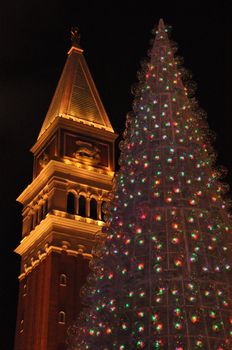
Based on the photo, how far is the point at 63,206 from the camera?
1556 inches

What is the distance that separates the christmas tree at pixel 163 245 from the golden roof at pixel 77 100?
23505 millimetres

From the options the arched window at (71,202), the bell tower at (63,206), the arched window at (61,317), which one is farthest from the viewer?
the arched window at (71,202)

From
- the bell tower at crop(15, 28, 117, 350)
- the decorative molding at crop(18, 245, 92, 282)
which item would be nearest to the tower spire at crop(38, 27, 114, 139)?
the bell tower at crop(15, 28, 117, 350)

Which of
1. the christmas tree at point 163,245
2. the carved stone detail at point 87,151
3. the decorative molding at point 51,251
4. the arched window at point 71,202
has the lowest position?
the christmas tree at point 163,245

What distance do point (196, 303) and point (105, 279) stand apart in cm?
290

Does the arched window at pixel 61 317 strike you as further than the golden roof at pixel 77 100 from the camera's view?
No

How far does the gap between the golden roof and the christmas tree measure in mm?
23505

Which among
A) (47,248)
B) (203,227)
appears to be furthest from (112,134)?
(203,227)

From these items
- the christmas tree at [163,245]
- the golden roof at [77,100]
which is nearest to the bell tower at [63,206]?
the golden roof at [77,100]

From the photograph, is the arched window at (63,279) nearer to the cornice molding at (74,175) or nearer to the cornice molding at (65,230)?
the cornice molding at (65,230)

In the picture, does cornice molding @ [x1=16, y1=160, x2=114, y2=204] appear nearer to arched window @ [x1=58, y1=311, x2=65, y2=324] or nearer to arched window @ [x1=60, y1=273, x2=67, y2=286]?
arched window @ [x1=60, y1=273, x2=67, y2=286]

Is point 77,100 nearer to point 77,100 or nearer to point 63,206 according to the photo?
point 77,100

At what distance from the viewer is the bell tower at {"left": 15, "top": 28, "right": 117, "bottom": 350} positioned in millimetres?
36438

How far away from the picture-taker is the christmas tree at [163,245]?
1642cm
